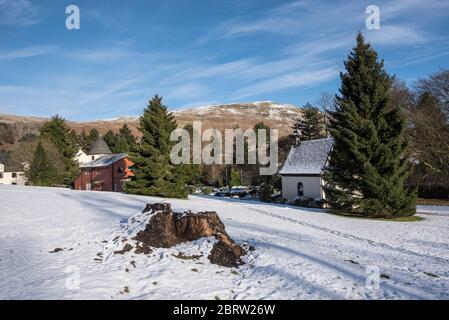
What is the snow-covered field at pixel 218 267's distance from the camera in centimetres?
828

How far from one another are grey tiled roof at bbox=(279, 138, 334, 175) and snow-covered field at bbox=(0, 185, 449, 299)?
2038 cm

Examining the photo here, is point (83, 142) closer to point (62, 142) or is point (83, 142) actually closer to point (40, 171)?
point (62, 142)

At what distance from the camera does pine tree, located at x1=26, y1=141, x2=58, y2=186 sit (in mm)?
46438

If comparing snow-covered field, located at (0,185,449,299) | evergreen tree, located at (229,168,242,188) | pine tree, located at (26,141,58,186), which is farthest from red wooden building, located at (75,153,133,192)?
snow-covered field, located at (0,185,449,299)

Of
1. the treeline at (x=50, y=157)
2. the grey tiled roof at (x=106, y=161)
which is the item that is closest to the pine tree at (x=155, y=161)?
the treeline at (x=50, y=157)

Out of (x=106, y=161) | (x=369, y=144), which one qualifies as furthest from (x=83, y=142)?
(x=369, y=144)

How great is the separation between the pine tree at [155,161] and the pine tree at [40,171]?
1942 cm

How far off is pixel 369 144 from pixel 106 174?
41640 millimetres

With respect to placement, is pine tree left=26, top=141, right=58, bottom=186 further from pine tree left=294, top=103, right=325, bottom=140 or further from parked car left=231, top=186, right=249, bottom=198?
pine tree left=294, top=103, right=325, bottom=140

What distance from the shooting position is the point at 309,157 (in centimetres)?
3909

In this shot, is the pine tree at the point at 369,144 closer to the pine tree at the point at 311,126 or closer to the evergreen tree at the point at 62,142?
the pine tree at the point at 311,126

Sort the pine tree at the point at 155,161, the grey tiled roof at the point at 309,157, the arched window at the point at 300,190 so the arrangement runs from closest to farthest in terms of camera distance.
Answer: the pine tree at the point at 155,161, the grey tiled roof at the point at 309,157, the arched window at the point at 300,190
